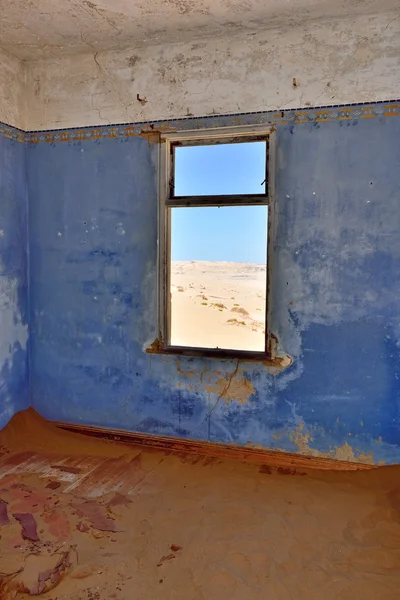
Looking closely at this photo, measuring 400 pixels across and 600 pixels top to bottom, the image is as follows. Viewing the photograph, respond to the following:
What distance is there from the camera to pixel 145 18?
9.87 feet

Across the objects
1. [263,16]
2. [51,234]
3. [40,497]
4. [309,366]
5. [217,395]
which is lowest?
[40,497]

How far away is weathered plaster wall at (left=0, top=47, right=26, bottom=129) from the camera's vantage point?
3.54m

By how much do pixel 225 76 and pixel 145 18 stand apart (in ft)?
2.28

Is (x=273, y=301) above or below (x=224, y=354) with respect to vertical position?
above

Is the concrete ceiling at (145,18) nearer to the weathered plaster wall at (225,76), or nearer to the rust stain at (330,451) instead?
the weathered plaster wall at (225,76)

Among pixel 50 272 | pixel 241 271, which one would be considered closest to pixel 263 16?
pixel 50 272

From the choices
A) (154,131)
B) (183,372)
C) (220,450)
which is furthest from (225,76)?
(220,450)

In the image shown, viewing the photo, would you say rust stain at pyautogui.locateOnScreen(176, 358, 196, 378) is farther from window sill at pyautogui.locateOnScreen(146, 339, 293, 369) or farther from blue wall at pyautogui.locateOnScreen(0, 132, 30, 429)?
blue wall at pyautogui.locateOnScreen(0, 132, 30, 429)

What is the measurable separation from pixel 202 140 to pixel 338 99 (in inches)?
41.2

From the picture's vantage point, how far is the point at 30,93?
377cm

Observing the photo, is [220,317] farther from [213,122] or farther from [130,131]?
[213,122]

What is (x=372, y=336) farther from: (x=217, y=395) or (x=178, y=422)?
→ (x=178, y=422)

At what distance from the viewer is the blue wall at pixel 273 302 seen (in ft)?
10.0

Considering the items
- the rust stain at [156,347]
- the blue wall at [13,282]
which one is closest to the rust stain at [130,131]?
the blue wall at [13,282]
